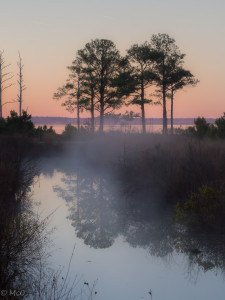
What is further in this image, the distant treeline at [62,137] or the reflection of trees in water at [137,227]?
the distant treeline at [62,137]

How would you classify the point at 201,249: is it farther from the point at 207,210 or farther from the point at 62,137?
the point at 62,137

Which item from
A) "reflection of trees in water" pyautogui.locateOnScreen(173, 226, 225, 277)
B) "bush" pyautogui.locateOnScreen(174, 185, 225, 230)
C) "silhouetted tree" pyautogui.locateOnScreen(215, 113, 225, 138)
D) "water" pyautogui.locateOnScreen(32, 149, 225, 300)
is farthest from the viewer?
"silhouetted tree" pyautogui.locateOnScreen(215, 113, 225, 138)

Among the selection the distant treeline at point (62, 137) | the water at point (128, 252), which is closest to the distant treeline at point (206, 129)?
the distant treeline at point (62, 137)

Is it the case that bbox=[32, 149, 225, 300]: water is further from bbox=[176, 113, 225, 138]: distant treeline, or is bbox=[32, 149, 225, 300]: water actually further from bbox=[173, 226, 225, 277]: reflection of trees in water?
bbox=[176, 113, 225, 138]: distant treeline

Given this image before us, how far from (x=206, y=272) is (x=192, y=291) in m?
0.79

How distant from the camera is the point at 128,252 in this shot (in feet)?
23.5

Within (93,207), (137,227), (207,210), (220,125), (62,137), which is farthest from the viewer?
(62,137)

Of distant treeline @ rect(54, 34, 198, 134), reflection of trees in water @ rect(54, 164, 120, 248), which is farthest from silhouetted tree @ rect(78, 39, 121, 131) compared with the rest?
reflection of trees in water @ rect(54, 164, 120, 248)

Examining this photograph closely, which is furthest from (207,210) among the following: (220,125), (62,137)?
(62,137)

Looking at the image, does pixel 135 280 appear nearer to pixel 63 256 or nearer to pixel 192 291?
pixel 192 291

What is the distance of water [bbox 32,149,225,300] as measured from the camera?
217 inches

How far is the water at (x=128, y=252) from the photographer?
5.52 metres

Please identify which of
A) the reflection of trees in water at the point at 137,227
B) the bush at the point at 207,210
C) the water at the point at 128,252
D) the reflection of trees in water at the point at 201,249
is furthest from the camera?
the bush at the point at 207,210

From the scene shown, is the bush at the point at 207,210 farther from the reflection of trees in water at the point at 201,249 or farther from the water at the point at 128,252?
the water at the point at 128,252
